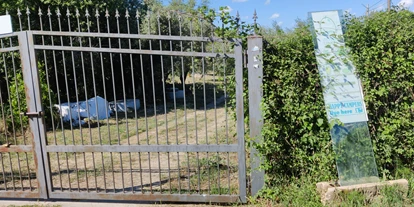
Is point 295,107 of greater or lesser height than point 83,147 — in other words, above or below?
above

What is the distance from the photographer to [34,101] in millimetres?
3857

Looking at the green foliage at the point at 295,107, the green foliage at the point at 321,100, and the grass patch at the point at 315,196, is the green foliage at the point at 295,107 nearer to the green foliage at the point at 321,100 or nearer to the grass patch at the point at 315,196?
the green foliage at the point at 321,100

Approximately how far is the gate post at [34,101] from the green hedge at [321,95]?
258 centimetres

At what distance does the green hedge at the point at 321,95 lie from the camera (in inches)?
143

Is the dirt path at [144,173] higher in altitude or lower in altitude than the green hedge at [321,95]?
lower

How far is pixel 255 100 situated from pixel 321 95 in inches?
29.5

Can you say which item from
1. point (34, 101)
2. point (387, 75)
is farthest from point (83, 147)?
point (387, 75)

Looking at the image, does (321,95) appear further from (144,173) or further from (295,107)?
(144,173)

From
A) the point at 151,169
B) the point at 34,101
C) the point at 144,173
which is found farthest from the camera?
the point at 151,169

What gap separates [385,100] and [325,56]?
90 cm

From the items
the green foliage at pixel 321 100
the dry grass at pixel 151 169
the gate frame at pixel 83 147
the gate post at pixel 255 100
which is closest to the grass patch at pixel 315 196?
the green foliage at pixel 321 100

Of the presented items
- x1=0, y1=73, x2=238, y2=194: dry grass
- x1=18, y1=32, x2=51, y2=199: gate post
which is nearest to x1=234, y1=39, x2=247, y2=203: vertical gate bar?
x1=0, y1=73, x2=238, y2=194: dry grass

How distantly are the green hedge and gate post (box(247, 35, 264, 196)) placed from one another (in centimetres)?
9

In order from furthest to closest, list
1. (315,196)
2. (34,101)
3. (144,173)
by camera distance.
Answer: (144,173), (34,101), (315,196)
